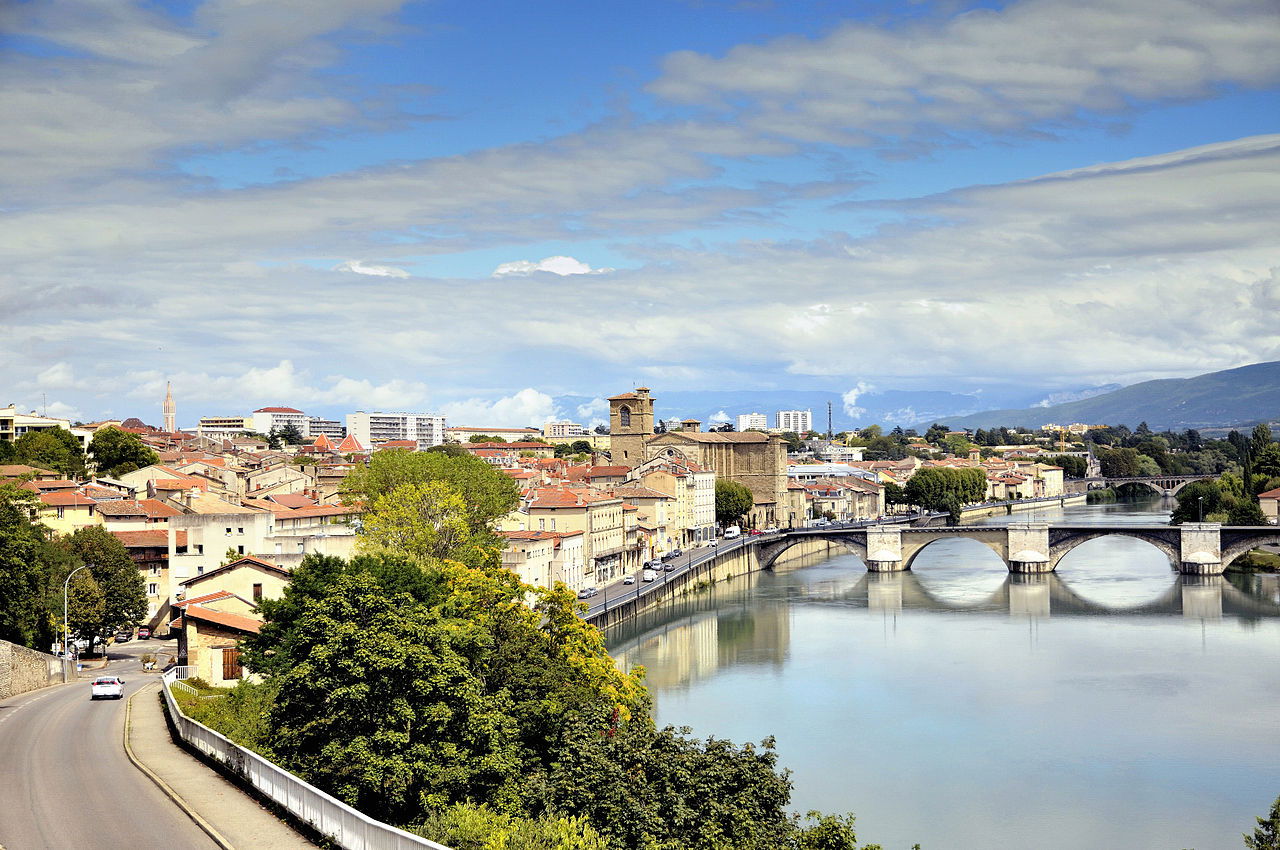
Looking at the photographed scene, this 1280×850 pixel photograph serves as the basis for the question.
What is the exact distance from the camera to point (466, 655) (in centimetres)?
1823

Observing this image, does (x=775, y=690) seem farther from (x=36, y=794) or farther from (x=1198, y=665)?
(x=36, y=794)

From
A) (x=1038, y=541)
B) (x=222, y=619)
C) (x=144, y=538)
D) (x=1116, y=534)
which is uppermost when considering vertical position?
(x=144, y=538)

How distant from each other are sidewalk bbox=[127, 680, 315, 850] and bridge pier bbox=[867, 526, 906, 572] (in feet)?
166

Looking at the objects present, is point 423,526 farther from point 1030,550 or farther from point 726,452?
point 726,452

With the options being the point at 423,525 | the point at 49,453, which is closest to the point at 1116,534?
the point at 423,525

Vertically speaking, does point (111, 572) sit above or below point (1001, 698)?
above

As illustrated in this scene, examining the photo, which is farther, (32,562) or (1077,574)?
(1077,574)

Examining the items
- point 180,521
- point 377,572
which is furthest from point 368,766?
point 180,521

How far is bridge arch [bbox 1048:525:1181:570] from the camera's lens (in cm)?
5934

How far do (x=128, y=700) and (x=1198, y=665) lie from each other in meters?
29.0

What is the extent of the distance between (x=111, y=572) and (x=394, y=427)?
152 m

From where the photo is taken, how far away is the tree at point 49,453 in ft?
193

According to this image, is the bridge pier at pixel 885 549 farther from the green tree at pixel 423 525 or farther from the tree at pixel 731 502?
the green tree at pixel 423 525

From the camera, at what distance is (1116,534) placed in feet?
198
